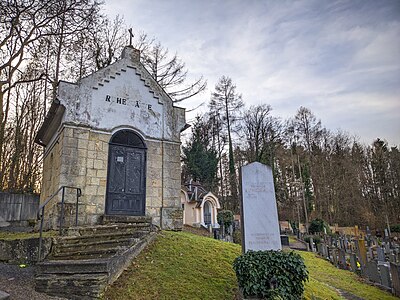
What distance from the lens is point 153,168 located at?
37.3ft

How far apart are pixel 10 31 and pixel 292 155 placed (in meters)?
29.7

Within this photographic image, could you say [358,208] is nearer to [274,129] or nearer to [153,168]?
[274,129]

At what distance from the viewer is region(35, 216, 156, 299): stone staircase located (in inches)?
221

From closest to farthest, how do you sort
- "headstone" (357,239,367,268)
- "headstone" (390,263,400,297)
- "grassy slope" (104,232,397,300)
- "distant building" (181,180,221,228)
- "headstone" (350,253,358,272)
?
"grassy slope" (104,232,397,300) → "headstone" (390,263,400,297) → "headstone" (357,239,367,268) → "headstone" (350,253,358,272) → "distant building" (181,180,221,228)

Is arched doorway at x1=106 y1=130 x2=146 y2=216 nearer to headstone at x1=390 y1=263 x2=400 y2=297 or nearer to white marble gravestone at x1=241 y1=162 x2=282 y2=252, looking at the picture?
white marble gravestone at x1=241 y1=162 x2=282 y2=252

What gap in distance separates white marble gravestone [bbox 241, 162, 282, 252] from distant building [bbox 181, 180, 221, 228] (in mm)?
20150

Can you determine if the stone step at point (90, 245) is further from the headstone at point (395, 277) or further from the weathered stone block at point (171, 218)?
the headstone at point (395, 277)

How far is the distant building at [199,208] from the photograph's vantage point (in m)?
27.1

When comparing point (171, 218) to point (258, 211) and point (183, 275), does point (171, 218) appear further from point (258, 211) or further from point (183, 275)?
point (258, 211)

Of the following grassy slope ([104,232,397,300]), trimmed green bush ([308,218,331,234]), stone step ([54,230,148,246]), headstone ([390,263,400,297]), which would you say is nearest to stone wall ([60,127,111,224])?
stone step ([54,230,148,246])

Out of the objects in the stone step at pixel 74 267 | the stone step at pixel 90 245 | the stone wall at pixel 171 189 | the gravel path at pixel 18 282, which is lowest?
the gravel path at pixel 18 282

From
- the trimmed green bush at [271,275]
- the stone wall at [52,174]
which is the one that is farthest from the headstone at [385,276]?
the stone wall at [52,174]

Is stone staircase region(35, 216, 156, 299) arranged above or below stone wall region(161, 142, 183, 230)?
below

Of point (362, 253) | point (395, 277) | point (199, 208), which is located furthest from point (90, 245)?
point (199, 208)
